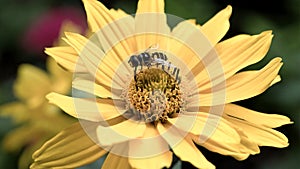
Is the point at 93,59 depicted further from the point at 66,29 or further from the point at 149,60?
the point at 66,29

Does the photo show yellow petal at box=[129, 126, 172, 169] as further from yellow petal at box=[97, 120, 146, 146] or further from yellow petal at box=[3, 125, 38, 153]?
yellow petal at box=[3, 125, 38, 153]

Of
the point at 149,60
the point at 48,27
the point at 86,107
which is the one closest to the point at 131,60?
the point at 149,60

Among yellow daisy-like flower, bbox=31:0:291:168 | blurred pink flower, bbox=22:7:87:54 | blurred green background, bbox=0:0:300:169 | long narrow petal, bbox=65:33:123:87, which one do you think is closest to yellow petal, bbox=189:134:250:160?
yellow daisy-like flower, bbox=31:0:291:168

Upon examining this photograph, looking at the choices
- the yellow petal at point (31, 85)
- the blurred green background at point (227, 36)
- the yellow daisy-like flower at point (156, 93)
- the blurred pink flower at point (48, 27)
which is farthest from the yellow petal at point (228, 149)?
the blurred pink flower at point (48, 27)

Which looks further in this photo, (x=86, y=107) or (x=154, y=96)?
(x=154, y=96)

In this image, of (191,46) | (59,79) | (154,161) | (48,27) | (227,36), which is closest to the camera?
(154,161)

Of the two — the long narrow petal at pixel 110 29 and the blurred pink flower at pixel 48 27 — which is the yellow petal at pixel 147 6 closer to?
the long narrow petal at pixel 110 29
